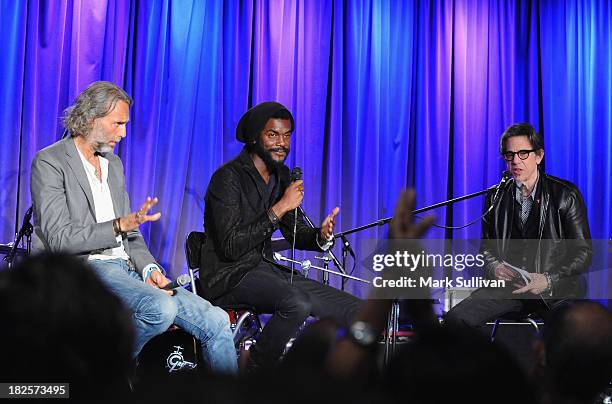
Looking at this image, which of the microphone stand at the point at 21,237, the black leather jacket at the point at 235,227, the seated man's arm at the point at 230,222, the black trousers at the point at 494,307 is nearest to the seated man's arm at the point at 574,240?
the black trousers at the point at 494,307

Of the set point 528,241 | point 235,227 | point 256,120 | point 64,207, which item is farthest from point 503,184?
→ point 64,207

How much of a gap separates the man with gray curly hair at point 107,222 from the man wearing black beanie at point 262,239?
221mm

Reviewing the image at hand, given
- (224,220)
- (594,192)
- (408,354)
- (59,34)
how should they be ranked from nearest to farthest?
(408,354) → (224,220) → (59,34) → (594,192)

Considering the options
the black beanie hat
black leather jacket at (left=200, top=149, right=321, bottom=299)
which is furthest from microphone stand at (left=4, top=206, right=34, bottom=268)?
the black beanie hat

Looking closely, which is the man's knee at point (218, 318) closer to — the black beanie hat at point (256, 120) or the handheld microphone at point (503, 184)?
the black beanie hat at point (256, 120)

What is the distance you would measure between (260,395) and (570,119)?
19.5 ft

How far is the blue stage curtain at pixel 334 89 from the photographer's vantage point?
16.8 feet

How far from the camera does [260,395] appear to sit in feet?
2.85

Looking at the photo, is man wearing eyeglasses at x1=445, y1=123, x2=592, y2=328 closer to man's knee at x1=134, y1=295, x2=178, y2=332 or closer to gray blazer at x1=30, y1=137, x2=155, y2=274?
man's knee at x1=134, y1=295, x2=178, y2=332

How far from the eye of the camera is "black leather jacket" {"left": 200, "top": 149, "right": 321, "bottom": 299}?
3859 mm

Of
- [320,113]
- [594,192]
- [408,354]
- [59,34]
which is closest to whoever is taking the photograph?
[408,354]

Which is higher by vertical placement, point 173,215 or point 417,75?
point 417,75

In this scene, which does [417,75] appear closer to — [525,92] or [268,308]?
[525,92]

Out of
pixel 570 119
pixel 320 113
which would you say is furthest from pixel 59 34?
pixel 570 119
